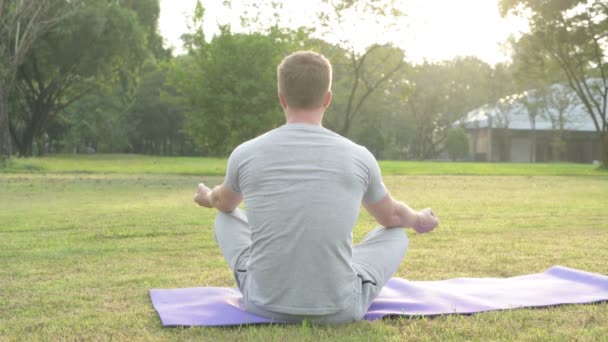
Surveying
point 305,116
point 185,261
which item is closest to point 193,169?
point 185,261

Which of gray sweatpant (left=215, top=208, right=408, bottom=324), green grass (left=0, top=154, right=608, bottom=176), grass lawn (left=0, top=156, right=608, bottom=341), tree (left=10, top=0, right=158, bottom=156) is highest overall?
tree (left=10, top=0, right=158, bottom=156)

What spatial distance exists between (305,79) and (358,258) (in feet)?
3.58

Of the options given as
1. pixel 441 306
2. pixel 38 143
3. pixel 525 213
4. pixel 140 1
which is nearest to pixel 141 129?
pixel 38 143

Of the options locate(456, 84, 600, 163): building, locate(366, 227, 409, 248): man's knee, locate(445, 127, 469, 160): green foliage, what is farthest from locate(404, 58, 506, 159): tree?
locate(366, 227, 409, 248): man's knee

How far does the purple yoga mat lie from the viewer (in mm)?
3859

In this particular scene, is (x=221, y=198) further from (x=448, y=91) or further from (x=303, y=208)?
(x=448, y=91)

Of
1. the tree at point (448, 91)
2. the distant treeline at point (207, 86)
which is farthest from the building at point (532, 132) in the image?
the distant treeline at point (207, 86)

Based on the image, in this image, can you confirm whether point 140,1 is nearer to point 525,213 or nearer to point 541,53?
point 541,53

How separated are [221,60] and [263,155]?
2203cm

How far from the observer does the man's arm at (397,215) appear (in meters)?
3.68

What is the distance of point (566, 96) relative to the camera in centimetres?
5819

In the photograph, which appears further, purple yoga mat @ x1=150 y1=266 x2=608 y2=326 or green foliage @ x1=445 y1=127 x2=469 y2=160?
green foliage @ x1=445 y1=127 x2=469 y2=160

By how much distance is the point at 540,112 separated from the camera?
201ft

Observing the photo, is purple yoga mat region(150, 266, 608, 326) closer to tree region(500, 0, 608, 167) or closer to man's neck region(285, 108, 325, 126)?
man's neck region(285, 108, 325, 126)
